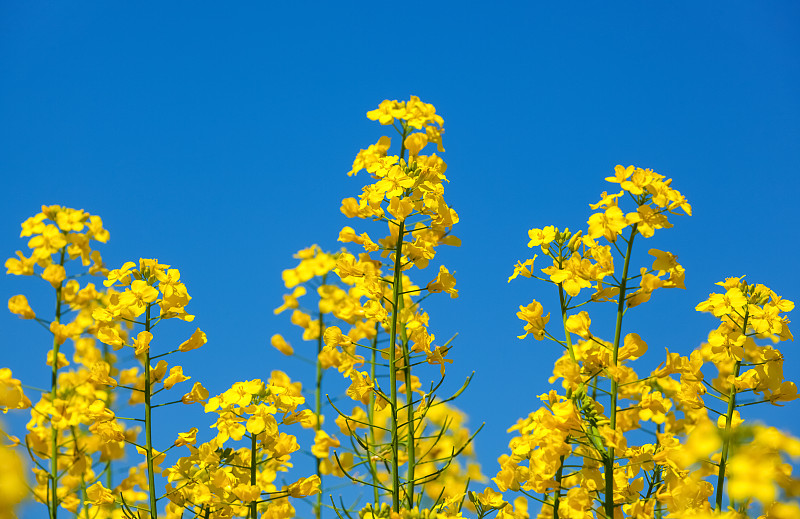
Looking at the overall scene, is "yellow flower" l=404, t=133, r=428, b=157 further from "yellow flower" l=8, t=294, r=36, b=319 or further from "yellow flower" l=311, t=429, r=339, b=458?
"yellow flower" l=8, t=294, r=36, b=319

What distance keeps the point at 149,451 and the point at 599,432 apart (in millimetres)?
2013

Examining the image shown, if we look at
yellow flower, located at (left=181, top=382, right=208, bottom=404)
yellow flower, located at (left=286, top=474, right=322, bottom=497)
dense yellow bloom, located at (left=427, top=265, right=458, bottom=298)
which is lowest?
yellow flower, located at (left=286, top=474, right=322, bottom=497)

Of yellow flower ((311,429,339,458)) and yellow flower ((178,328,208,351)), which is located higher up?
yellow flower ((178,328,208,351))

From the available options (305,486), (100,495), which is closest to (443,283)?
(305,486)

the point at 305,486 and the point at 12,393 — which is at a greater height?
the point at 12,393

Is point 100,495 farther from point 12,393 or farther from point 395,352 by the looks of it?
point 395,352

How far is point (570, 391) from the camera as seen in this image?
11.2 feet

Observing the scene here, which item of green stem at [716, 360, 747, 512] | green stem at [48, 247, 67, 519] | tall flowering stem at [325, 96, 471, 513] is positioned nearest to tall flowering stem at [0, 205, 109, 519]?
green stem at [48, 247, 67, 519]

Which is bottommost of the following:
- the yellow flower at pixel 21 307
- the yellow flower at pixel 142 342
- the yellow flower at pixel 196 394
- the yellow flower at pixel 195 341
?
the yellow flower at pixel 196 394

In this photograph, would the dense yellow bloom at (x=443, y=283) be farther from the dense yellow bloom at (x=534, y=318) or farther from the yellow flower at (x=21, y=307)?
the yellow flower at (x=21, y=307)

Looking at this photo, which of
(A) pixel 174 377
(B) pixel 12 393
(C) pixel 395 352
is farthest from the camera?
(B) pixel 12 393

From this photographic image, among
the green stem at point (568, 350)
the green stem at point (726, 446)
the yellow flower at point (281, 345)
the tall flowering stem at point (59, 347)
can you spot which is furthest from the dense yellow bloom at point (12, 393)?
the green stem at point (726, 446)

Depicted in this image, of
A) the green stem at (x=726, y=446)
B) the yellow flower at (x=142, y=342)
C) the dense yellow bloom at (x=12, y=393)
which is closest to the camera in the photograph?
the green stem at (x=726, y=446)

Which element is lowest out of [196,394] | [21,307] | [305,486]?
[305,486]
